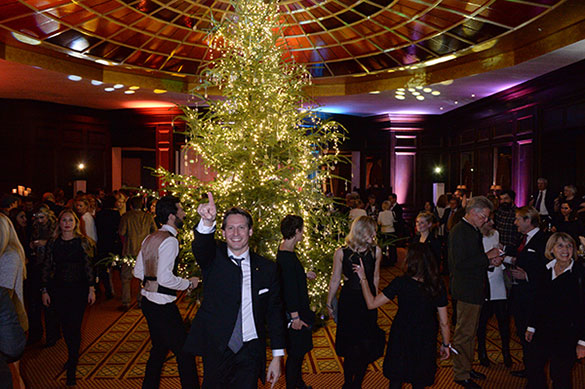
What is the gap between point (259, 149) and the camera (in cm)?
530

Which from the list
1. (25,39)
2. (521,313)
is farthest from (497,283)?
(25,39)

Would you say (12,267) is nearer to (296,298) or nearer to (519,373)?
(296,298)

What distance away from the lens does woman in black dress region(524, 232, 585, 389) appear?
3371 millimetres

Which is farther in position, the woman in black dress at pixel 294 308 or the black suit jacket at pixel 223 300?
the woman in black dress at pixel 294 308

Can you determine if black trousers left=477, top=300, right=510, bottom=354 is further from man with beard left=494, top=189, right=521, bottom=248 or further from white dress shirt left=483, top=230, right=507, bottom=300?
man with beard left=494, top=189, right=521, bottom=248

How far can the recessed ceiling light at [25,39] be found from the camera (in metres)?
8.19

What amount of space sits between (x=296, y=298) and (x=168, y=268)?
3.25ft

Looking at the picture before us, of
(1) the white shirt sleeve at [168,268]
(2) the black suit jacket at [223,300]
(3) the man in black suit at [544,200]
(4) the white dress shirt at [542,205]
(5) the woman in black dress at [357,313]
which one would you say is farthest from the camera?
(4) the white dress shirt at [542,205]

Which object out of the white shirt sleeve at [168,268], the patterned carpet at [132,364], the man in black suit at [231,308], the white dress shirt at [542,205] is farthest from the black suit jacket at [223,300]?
the white dress shirt at [542,205]

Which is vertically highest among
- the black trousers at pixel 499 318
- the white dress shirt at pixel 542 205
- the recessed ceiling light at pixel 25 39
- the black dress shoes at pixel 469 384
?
the recessed ceiling light at pixel 25 39

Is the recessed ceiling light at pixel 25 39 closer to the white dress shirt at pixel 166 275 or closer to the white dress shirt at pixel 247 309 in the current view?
the white dress shirt at pixel 166 275

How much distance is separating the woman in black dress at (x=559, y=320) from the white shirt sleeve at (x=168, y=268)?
2.58m

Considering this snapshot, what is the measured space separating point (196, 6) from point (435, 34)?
13.7 feet

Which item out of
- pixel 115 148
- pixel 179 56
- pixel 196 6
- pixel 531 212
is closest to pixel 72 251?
pixel 531 212
